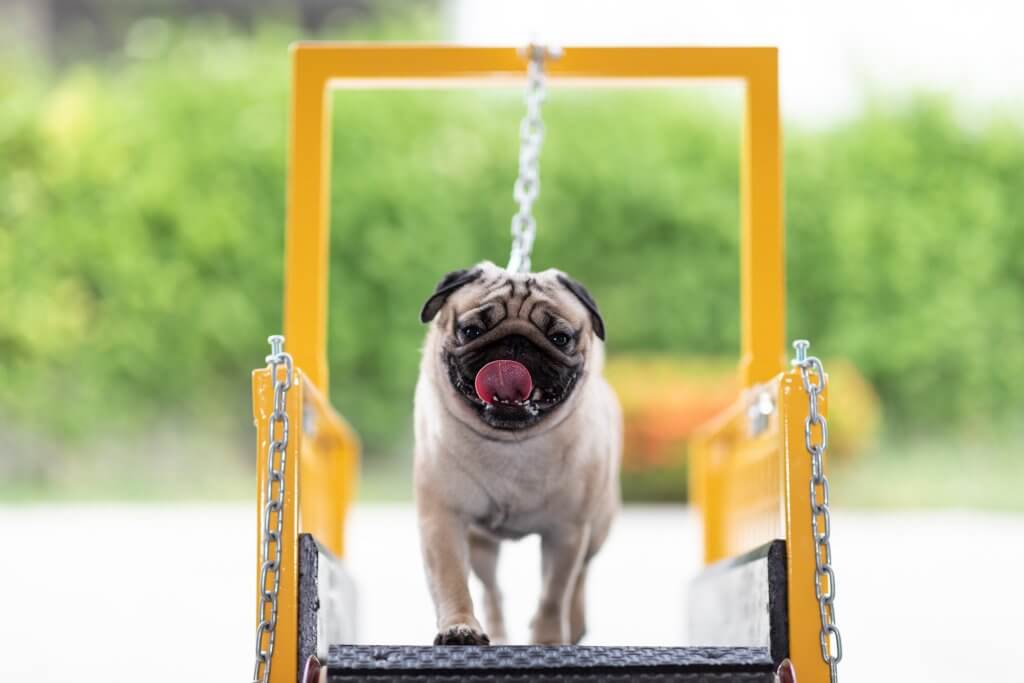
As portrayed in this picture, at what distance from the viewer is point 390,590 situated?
258 inches

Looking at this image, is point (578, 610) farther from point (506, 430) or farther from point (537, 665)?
point (537, 665)

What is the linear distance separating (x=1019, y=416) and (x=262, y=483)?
10.0 meters

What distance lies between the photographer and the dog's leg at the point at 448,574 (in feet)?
7.89

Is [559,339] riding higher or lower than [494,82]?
lower

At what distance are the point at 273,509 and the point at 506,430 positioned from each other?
1.64 feet

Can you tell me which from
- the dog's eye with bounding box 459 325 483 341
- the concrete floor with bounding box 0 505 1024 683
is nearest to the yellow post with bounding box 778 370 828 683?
the dog's eye with bounding box 459 325 483 341

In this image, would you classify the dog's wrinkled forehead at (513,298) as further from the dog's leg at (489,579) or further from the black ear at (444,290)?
the dog's leg at (489,579)

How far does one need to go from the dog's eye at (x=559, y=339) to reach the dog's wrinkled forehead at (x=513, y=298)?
0.03 m

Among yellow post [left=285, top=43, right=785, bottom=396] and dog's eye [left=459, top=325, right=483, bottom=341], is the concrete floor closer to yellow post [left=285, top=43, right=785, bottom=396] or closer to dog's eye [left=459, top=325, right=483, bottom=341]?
yellow post [left=285, top=43, right=785, bottom=396]

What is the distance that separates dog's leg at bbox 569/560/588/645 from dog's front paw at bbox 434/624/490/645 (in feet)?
2.33

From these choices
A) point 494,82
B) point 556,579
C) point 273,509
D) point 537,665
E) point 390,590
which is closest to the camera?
point 537,665

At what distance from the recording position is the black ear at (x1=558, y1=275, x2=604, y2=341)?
2.55 metres

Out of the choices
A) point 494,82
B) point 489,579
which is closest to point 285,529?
point 489,579

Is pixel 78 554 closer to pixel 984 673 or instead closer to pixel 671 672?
pixel 984 673
